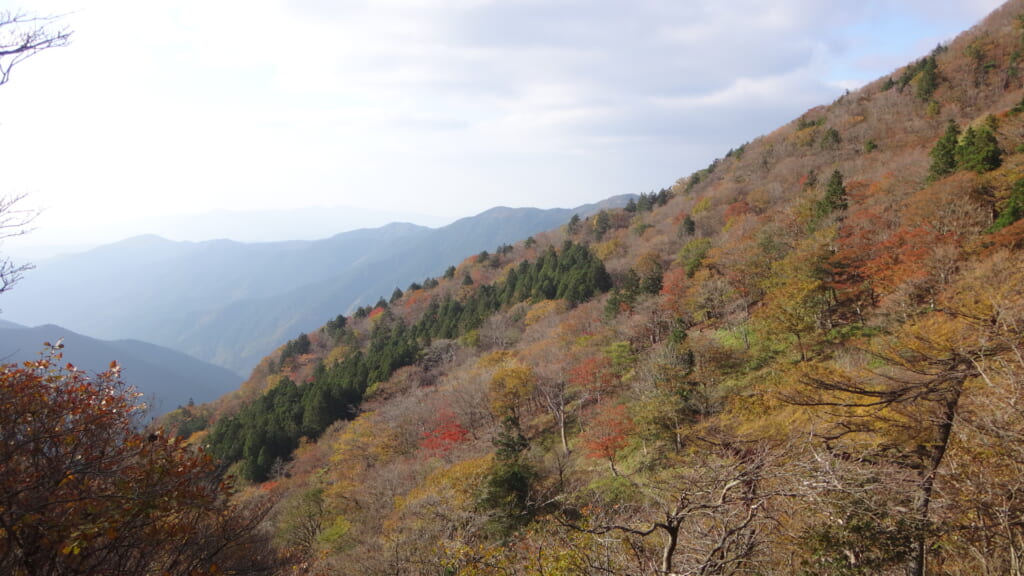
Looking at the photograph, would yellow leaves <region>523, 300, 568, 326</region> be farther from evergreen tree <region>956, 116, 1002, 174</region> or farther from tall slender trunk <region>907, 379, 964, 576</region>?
tall slender trunk <region>907, 379, 964, 576</region>

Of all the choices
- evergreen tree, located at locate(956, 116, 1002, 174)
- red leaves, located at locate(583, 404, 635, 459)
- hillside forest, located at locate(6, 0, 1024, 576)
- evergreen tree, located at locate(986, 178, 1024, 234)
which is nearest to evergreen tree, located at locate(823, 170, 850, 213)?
hillside forest, located at locate(6, 0, 1024, 576)

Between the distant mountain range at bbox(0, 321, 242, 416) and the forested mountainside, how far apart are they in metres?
104

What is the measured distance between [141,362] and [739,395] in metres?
178

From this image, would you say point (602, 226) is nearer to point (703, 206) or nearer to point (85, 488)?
point (703, 206)

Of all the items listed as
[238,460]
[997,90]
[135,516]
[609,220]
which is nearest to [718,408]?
[135,516]

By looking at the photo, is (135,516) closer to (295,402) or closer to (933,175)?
(933,175)

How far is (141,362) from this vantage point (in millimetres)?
140750

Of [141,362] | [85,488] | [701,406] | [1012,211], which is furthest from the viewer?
[141,362]

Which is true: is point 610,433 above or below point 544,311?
below

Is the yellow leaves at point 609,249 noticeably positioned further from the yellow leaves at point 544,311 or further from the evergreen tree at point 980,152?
the evergreen tree at point 980,152

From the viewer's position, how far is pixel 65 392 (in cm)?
560

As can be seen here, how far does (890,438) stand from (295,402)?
45.0 meters

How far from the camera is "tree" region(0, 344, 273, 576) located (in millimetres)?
3771

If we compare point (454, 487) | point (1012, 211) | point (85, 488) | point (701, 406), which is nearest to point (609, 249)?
point (1012, 211)
